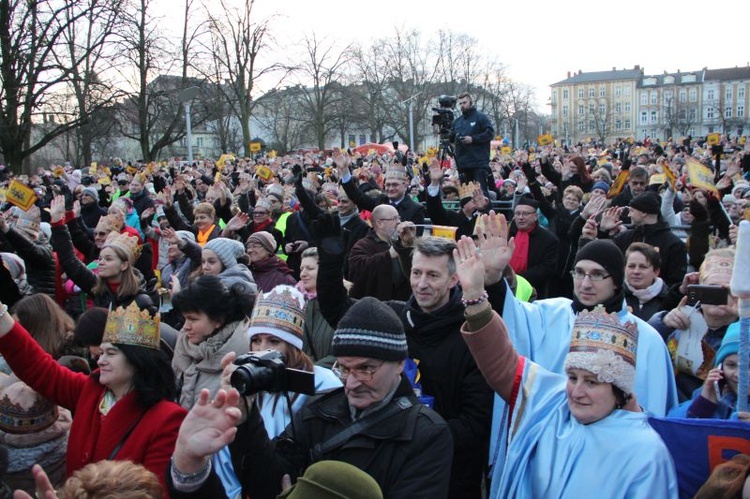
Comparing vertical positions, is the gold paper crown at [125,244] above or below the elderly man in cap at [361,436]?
above

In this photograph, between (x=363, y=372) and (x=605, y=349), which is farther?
(x=605, y=349)

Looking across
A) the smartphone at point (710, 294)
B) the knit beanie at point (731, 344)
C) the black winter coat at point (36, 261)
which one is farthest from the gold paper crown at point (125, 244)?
the knit beanie at point (731, 344)

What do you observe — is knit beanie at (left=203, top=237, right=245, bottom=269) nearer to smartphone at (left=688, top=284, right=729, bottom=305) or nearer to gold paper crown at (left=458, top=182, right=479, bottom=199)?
gold paper crown at (left=458, top=182, right=479, bottom=199)

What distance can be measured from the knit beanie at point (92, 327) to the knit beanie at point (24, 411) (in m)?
0.51

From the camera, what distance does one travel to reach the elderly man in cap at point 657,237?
20.4 feet

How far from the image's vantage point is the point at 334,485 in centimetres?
176

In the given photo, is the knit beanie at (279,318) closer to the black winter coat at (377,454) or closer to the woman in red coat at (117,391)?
the woman in red coat at (117,391)

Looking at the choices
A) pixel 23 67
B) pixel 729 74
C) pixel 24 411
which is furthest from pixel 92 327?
pixel 729 74

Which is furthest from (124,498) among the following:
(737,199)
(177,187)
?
(177,187)

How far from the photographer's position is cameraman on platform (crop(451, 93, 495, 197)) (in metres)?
10.8

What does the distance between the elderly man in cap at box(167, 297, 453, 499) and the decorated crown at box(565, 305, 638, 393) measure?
61 centimetres

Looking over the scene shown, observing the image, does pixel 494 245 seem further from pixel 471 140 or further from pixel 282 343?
pixel 471 140

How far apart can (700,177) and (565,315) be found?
4.14 m

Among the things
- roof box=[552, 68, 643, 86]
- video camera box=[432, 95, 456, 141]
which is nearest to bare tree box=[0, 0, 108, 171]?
video camera box=[432, 95, 456, 141]
